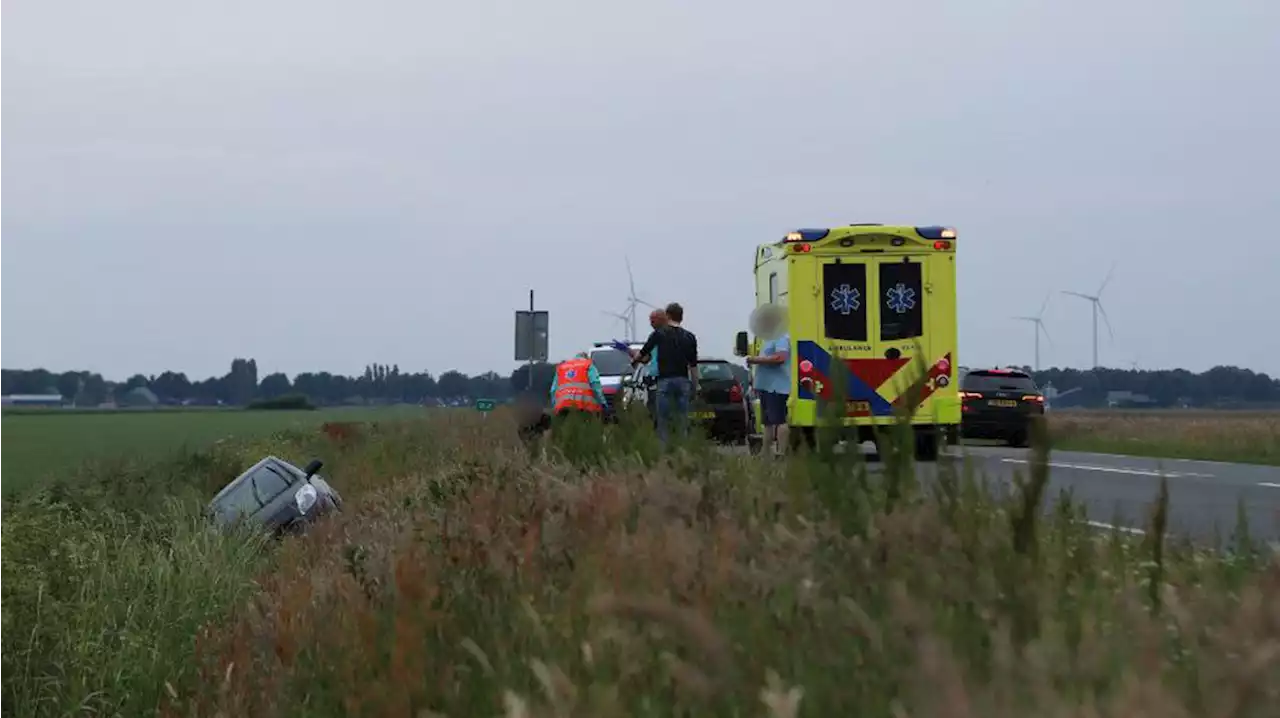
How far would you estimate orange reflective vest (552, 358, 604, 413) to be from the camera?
54.3ft

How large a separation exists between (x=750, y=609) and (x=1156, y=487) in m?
1.69

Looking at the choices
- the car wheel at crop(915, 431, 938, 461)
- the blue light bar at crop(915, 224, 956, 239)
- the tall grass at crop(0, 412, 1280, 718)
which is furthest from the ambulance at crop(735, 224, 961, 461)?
the car wheel at crop(915, 431, 938, 461)

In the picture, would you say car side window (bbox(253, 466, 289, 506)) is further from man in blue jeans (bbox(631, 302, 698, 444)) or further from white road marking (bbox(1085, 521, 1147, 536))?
white road marking (bbox(1085, 521, 1147, 536))

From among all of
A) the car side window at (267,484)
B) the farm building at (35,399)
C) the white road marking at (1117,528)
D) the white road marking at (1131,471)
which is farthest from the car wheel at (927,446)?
the farm building at (35,399)

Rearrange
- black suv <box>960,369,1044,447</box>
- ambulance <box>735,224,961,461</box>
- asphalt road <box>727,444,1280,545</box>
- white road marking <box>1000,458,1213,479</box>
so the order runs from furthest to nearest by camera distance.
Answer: black suv <box>960,369,1044,447</box>, ambulance <box>735,224,961,461</box>, white road marking <box>1000,458,1213,479</box>, asphalt road <box>727,444,1280,545</box>

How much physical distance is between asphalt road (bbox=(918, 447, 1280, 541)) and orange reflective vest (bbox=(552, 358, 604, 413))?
13.4 feet

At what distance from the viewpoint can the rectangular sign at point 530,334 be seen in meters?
36.2

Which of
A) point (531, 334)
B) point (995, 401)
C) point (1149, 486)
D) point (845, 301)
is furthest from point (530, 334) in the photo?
point (1149, 486)

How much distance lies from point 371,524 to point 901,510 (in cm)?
894

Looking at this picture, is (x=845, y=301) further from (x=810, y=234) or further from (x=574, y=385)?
(x=574, y=385)

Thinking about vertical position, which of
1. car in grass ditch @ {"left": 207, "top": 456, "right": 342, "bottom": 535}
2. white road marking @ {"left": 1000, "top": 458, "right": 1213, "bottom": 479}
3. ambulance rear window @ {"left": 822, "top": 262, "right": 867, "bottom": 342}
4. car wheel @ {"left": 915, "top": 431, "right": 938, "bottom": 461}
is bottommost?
car in grass ditch @ {"left": 207, "top": 456, "right": 342, "bottom": 535}

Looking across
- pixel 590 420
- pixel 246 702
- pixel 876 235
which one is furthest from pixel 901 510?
pixel 876 235

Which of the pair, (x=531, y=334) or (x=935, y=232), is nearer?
(x=935, y=232)

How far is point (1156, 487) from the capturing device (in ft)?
17.6
